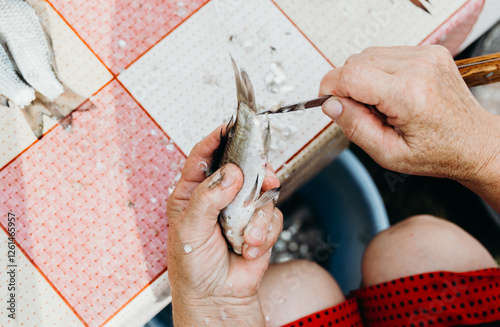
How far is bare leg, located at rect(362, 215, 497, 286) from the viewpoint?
1.07 m

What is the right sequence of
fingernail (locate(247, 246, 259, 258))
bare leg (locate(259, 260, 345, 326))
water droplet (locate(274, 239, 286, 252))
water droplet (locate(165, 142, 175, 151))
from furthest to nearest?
water droplet (locate(274, 239, 286, 252)) → water droplet (locate(165, 142, 175, 151)) → bare leg (locate(259, 260, 345, 326)) → fingernail (locate(247, 246, 259, 258))

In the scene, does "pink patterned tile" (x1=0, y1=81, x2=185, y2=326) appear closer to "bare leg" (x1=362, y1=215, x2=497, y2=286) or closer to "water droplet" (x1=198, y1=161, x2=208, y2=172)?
"water droplet" (x1=198, y1=161, x2=208, y2=172)

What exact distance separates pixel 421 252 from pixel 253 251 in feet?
1.79

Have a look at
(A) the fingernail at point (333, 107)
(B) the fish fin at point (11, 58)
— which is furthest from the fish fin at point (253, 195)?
(B) the fish fin at point (11, 58)

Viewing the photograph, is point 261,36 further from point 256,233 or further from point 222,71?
point 256,233

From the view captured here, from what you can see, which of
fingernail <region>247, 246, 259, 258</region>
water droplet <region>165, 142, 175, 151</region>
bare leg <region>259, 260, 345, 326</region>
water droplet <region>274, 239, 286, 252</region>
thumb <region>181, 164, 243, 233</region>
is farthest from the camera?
water droplet <region>274, 239, 286, 252</region>

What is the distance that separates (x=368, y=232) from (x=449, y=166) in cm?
66

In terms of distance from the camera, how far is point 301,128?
1156mm

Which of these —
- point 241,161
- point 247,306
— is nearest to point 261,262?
point 247,306

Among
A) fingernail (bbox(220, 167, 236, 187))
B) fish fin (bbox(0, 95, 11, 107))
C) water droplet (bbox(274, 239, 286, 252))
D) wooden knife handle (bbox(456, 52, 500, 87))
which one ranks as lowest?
water droplet (bbox(274, 239, 286, 252))

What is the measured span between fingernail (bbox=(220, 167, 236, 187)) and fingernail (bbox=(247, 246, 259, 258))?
21cm

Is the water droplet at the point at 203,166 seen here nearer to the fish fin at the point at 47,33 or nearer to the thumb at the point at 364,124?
the thumb at the point at 364,124

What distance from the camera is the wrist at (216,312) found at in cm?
93

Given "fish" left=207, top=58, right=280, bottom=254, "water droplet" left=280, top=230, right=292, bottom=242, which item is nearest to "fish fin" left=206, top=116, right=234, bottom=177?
"fish" left=207, top=58, right=280, bottom=254
